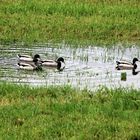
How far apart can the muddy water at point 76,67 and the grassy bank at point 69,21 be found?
7.27 ft

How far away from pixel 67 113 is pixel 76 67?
8.33 metres

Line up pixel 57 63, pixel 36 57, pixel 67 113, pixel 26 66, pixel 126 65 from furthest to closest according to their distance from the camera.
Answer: pixel 36 57, pixel 126 65, pixel 26 66, pixel 57 63, pixel 67 113

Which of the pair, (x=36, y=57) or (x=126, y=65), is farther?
(x=36, y=57)

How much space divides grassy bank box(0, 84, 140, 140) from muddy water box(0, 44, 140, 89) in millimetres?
1878

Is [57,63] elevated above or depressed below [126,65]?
below

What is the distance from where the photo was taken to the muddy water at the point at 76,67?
61.5 ft

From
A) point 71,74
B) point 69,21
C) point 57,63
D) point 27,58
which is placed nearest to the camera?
point 71,74

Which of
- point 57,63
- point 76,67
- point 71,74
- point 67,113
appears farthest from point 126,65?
point 67,113

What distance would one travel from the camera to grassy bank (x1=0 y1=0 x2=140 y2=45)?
29.5 metres

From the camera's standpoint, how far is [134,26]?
31172 millimetres

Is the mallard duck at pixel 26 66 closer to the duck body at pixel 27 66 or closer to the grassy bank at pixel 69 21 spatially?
the duck body at pixel 27 66

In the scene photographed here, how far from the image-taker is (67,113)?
13492mm

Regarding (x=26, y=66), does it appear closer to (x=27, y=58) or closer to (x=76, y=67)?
(x=27, y=58)

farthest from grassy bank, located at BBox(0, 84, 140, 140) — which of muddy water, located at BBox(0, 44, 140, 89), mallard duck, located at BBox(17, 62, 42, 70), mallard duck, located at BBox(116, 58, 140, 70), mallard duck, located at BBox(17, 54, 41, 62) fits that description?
mallard duck, located at BBox(17, 54, 41, 62)
